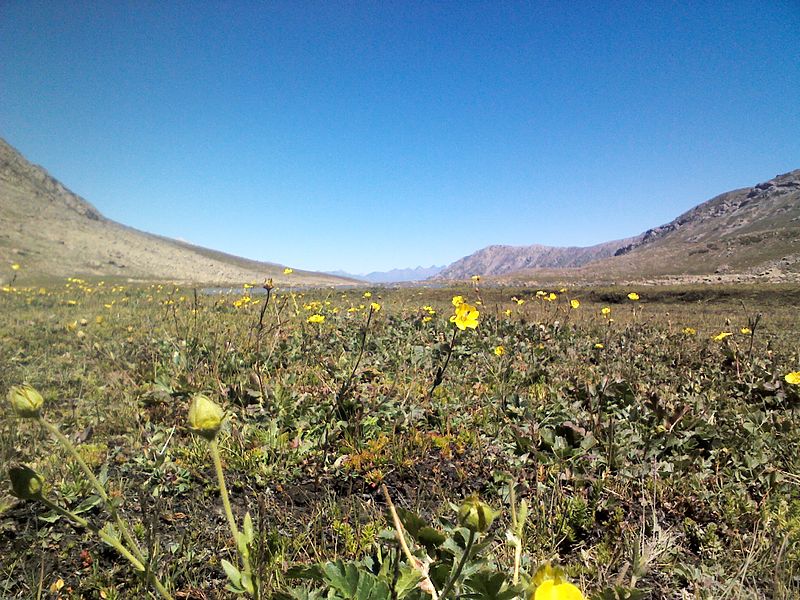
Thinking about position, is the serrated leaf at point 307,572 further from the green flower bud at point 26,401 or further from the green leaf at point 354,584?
the green flower bud at point 26,401

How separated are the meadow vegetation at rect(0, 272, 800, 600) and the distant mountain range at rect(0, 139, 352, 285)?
42.3m

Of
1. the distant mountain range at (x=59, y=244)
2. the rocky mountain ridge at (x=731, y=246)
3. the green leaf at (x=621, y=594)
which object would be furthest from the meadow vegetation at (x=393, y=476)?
the distant mountain range at (x=59, y=244)

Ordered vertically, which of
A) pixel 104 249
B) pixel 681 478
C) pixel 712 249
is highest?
pixel 712 249

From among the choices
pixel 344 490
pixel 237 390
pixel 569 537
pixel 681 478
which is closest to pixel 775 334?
pixel 681 478

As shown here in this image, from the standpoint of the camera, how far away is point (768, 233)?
169ft

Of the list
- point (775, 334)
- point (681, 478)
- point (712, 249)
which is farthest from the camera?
point (712, 249)

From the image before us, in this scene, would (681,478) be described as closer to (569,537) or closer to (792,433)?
(569,537)

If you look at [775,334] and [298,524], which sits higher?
[775,334]

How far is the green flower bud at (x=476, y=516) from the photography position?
0.74m

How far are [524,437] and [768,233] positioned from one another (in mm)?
69210

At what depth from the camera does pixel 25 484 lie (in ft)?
2.87

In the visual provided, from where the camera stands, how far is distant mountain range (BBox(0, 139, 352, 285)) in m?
40.8

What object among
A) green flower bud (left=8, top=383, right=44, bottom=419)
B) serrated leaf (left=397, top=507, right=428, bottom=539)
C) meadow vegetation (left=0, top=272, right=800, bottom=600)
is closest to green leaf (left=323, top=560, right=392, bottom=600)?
meadow vegetation (left=0, top=272, right=800, bottom=600)

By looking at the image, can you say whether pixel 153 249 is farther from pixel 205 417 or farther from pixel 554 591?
pixel 554 591
